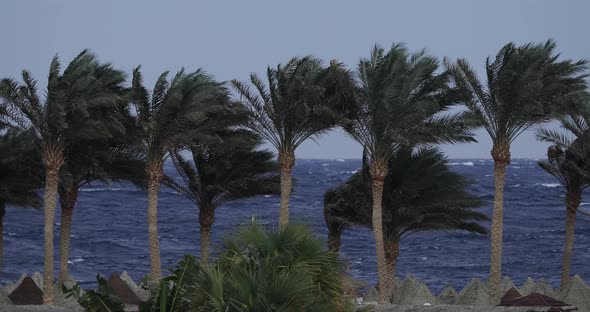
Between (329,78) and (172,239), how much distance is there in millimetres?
77319

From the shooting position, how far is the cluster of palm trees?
34.6 metres

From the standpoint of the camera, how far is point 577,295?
1383 inches

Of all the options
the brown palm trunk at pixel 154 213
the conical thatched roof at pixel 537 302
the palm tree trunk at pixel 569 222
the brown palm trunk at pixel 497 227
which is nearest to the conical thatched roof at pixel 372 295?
Result: the brown palm trunk at pixel 497 227

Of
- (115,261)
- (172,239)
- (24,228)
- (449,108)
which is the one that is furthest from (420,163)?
(24,228)

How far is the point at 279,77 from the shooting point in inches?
1435

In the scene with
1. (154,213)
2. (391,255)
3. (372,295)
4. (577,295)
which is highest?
(154,213)

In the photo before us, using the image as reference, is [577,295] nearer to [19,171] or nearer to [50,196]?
[50,196]

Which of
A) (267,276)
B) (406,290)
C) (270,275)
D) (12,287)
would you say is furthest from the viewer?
(12,287)

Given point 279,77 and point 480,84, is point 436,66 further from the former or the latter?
point 279,77

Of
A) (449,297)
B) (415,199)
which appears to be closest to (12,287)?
(415,199)

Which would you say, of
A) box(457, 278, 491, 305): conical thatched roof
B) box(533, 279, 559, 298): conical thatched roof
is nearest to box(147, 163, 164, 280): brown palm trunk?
box(457, 278, 491, 305): conical thatched roof

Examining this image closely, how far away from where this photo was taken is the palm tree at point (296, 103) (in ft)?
117

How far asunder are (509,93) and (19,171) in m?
19.1

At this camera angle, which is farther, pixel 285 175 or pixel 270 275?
pixel 285 175
